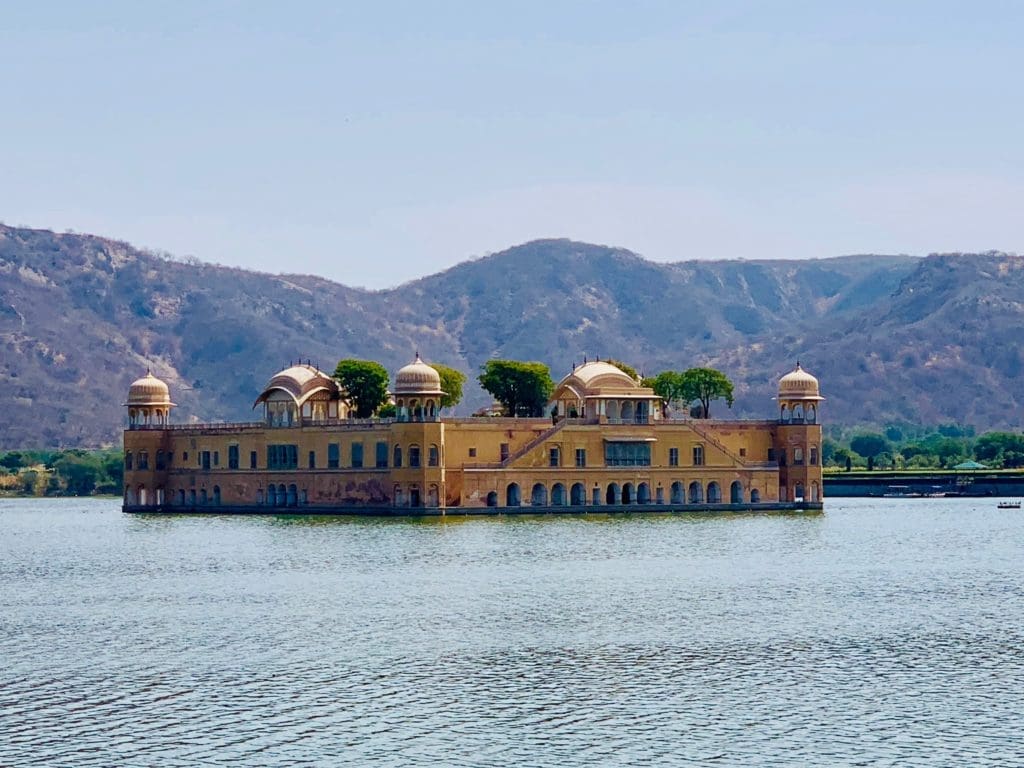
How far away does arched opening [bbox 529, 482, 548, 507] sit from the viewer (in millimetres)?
90375

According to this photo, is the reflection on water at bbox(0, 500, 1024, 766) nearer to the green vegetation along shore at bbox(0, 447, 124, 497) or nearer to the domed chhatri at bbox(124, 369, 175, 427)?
the domed chhatri at bbox(124, 369, 175, 427)

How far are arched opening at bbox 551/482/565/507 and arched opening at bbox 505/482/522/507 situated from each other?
1.69 metres

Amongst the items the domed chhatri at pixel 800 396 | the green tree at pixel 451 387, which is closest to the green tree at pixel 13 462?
the green tree at pixel 451 387

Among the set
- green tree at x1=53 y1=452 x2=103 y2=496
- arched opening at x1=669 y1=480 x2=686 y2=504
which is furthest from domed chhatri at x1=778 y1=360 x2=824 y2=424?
green tree at x1=53 y1=452 x2=103 y2=496

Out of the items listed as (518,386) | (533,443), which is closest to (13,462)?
(518,386)

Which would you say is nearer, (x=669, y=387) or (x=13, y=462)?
(x=669, y=387)

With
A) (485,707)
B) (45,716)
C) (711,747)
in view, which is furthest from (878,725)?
(45,716)

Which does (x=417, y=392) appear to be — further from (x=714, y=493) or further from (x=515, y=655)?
(x=515, y=655)

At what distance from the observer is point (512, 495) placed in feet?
296

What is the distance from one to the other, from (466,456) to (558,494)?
4612mm

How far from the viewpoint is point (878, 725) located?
98.1 ft

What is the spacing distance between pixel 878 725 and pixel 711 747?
9.75 feet

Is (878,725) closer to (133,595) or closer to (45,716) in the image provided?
(45,716)

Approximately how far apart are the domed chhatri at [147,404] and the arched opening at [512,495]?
1993cm
